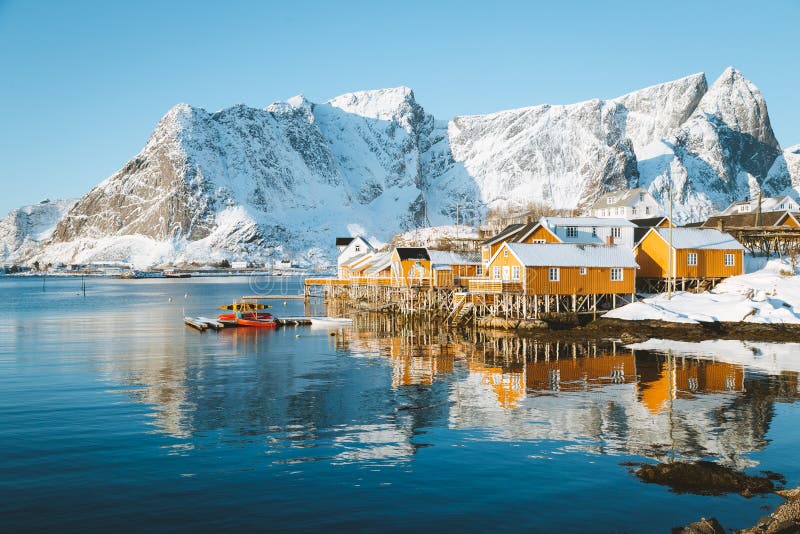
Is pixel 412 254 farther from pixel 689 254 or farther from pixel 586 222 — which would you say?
pixel 689 254

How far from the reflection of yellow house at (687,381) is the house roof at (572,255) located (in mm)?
18089

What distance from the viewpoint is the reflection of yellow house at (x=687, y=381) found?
1089 inches

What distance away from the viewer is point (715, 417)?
24.1 meters

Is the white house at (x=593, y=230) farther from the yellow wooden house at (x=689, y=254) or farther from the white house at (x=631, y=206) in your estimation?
the white house at (x=631, y=206)

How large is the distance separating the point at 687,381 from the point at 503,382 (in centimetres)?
802

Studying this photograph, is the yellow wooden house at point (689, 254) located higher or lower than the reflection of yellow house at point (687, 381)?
higher

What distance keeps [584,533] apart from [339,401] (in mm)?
14242

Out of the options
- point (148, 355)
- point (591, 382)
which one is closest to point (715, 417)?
point (591, 382)

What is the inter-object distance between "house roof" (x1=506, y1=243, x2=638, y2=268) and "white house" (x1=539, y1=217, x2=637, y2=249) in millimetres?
6078

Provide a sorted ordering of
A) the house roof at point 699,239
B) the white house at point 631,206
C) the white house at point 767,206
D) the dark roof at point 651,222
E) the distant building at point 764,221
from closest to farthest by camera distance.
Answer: the house roof at point 699,239, the distant building at point 764,221, the dark roof at point 651,222, the white house at point 767,206, the white house at point 631,206

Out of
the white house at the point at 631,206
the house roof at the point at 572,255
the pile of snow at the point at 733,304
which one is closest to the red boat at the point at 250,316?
the house roof at the point at 572,255

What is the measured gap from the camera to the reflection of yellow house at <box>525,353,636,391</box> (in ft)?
102

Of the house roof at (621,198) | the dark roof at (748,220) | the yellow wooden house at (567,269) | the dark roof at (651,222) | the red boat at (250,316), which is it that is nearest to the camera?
the yellow wooden house at (567,269)

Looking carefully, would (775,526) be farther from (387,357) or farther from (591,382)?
(387,357)
